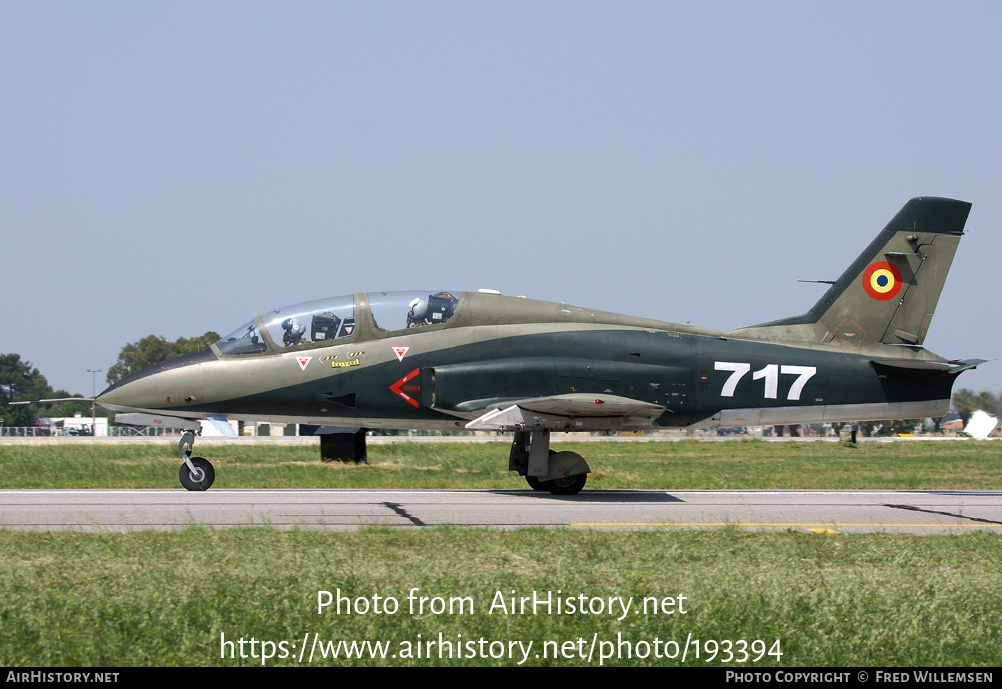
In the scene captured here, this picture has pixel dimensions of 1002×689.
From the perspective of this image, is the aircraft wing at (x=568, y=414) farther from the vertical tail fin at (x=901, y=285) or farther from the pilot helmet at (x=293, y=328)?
the vertical tail fin at (x=901, y=285)

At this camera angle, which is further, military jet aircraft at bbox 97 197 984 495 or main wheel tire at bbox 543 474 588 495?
main wheel tire at bbox 543 474 588 495

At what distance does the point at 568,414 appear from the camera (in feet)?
48.3

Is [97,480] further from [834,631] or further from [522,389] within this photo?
[834,631]

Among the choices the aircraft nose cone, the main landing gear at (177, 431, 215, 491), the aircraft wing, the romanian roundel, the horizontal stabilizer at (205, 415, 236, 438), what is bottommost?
the main landing gear at (177, 431, 215, 491)

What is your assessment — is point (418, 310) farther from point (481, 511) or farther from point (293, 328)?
point (481, 511)

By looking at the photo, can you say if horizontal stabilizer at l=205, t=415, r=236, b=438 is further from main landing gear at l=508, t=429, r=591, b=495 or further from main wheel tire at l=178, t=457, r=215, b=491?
main landing gear at l=508, t=429, r=591, b=495

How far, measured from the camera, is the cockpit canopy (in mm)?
15086

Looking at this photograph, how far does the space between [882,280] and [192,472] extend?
11865 mm

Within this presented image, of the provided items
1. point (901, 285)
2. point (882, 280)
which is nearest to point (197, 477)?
point (882, 280)

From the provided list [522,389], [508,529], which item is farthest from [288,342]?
[508,529]

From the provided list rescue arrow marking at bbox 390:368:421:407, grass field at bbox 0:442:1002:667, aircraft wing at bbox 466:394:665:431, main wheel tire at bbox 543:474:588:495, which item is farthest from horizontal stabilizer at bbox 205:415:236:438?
grass field at bbox 0:442:1002:667

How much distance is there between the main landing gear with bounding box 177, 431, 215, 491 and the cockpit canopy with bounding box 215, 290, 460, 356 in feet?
4.94

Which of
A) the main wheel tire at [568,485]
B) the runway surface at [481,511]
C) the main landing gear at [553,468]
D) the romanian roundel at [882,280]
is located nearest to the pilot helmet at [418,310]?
the main landing gear at [553,468]

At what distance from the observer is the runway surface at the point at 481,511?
36.1 feet
